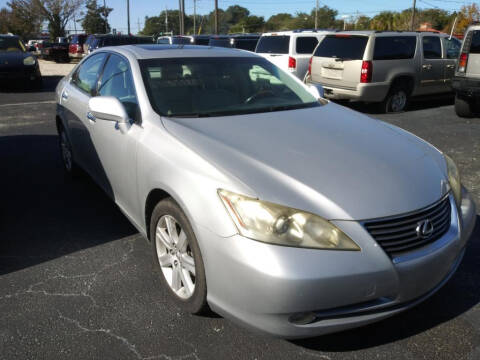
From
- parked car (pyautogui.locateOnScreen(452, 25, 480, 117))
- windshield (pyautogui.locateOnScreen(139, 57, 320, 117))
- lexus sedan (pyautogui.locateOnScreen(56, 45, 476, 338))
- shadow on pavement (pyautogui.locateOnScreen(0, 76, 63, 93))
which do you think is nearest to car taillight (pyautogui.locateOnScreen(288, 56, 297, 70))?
parked car (pyautogui.locateOnScreen(452, 25, 480, 117))

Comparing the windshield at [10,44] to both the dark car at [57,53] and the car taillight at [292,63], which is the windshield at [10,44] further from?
the dark car at [57,53]

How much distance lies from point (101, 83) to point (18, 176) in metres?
2.15

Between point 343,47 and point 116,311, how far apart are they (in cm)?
851

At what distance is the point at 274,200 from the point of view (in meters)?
2.17

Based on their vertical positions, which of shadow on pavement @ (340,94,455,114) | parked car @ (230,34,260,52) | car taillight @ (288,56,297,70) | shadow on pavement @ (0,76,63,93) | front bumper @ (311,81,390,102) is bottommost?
shadow on pavement @ (340,94,455,114)

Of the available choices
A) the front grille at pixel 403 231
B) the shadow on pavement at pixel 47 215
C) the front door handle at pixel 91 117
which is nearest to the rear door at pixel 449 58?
the shadow on pavement at pixel 47 215

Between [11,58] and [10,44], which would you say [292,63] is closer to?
[11,58]

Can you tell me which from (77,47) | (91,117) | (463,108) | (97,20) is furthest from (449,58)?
(97,20)

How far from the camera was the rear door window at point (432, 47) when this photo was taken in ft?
34.0

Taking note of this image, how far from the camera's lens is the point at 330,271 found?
2.03 meters

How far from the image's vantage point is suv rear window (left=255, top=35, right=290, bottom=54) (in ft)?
39.4

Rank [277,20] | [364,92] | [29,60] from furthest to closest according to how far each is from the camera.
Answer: [277,20], [29,60], [364,92]

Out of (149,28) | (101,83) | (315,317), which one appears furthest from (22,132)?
(149,28)

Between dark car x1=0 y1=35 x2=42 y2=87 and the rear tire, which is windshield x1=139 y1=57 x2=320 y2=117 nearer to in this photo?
the rear tire
